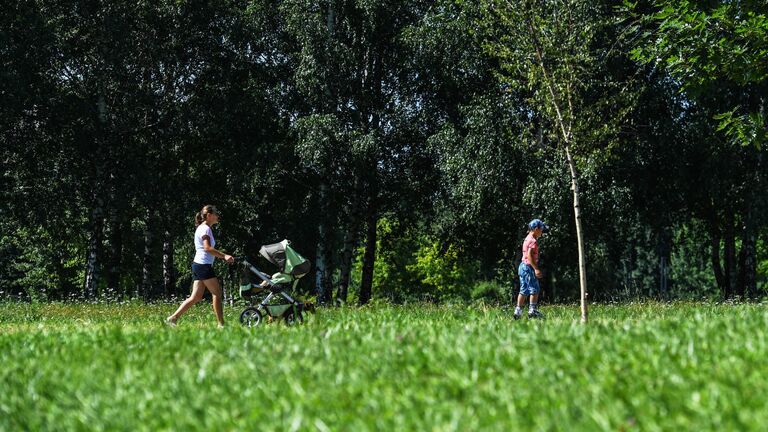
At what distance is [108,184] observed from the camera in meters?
25.5

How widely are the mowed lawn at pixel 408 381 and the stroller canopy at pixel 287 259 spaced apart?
4.06 meters

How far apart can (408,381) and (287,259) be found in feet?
22.9

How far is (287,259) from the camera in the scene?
12.2m

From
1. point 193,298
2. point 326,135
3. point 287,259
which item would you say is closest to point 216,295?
point 193,298

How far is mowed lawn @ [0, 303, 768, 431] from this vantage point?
14.8 ft

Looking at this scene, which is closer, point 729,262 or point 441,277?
point 729,262

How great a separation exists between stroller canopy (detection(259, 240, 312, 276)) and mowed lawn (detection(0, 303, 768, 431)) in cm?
406

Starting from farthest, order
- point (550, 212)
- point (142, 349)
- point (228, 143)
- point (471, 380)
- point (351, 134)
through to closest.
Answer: point (228, 143), point (351, 134), point (550, 212), point (142, 349), point (471, 380)

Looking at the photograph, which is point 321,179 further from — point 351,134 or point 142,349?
point 142,349

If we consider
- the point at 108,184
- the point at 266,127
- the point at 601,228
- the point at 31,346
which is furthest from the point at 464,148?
the point at 31,346

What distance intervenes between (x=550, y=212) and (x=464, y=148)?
118 inches

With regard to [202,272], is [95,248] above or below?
above

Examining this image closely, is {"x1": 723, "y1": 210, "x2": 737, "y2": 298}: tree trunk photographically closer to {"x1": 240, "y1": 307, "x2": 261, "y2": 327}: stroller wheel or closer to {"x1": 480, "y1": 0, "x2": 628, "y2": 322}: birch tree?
{"x1": 480, "y1": 0, "x2": 628, "y2": 322}: birch tree

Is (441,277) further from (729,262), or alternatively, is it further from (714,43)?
(714,43)
